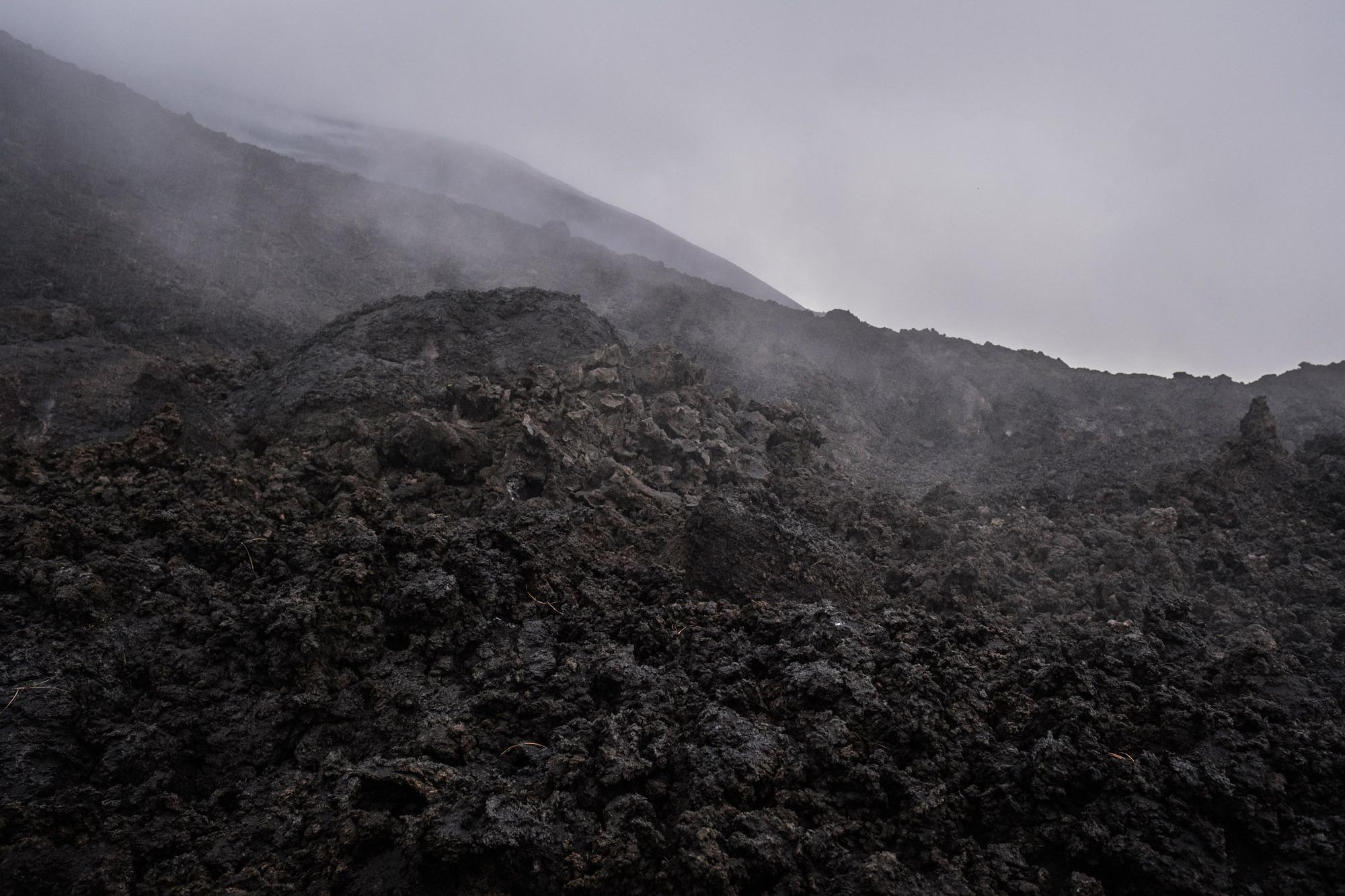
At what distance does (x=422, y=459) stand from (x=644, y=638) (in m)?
5.17

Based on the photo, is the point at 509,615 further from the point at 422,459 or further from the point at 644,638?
the point at 422,459

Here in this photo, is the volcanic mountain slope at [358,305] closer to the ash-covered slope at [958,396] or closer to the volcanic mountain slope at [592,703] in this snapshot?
the ash-covered slope at [958,396]

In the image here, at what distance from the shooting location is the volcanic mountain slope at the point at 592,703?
3.11 m

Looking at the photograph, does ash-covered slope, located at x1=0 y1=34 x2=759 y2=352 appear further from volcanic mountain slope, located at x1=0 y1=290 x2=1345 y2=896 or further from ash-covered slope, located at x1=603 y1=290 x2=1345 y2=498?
volcanic mountain slope, located at x1=0 y1=290 x2=1345 y2=896

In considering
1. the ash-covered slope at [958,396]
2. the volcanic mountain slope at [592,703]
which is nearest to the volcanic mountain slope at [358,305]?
the ash-covered slope at [958,396]

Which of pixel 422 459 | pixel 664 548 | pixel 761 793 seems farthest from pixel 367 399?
pixel 761 793

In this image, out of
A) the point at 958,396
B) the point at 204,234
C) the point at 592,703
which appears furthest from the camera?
the point at 958,396

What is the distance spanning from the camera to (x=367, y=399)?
35.9ft

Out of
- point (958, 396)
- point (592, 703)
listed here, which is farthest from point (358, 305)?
point (592, 703)

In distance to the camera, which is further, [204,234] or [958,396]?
[958,396]

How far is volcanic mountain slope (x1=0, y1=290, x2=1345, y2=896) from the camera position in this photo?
10.2 feet

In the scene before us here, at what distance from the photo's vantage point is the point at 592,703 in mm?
4387

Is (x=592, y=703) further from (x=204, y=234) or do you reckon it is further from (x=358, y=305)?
(x=204, y=234)

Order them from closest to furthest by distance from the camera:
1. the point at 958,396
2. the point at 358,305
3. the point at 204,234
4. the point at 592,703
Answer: the point at 592,703, the point at 358,305, the point at 204,234, the point at 958,396
